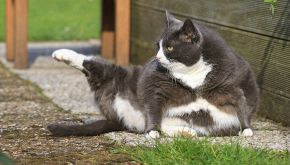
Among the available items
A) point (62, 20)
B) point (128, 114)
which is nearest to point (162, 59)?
point (128, 114)

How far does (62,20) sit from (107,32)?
367cm

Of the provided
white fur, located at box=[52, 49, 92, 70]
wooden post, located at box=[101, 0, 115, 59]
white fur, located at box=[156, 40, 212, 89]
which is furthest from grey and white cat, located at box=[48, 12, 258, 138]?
wooden post, located at box=[101, 0, 115, 59]

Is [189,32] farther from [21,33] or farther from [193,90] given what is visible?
[21,33]

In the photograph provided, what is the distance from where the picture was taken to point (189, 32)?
15.0ft

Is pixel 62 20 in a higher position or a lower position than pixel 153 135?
lower

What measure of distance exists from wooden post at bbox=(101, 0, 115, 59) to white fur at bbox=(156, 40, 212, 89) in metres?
4.64

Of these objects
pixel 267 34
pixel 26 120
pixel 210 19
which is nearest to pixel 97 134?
pixel 26 120

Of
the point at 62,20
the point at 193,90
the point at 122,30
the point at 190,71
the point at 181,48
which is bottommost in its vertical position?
the point at 62,20

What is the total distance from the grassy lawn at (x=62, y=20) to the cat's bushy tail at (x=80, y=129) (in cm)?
638

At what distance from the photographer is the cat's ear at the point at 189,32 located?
14.9 ft

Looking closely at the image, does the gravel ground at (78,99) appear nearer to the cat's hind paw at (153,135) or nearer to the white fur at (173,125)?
the cat's hind paw at (153,135)

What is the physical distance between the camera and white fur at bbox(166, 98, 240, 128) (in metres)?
4.69

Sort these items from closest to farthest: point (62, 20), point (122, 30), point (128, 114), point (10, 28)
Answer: point (128, 114)
point (122, 30)
point (10, 28)
point (62, 20)

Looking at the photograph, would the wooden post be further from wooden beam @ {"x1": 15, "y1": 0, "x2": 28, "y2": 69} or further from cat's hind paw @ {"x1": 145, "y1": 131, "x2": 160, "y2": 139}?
cat's hind paw @ {"x1": 145, "y1": 131, "x2": 160, "y2": 139}
